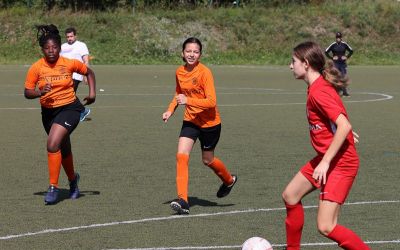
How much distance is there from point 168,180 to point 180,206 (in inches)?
105

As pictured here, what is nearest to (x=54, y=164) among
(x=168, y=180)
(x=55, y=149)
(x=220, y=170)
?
(x=55, y=149)

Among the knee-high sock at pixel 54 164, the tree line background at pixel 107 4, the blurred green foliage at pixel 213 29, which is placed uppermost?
the knee-high sock at pixel 54 164

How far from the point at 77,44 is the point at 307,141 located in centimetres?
574

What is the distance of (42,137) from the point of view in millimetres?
17688

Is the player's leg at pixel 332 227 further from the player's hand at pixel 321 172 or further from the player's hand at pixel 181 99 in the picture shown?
the player's hand at pixel 181 99

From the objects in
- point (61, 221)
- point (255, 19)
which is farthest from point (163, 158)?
point (255, 19)

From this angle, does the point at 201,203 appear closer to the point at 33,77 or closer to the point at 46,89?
the point at 46,89

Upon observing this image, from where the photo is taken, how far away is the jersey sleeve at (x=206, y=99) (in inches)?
401

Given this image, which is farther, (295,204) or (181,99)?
(181,99)

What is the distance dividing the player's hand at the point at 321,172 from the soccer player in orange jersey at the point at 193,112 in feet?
10.6

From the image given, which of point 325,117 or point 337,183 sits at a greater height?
point 325,117

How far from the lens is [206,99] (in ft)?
33.7

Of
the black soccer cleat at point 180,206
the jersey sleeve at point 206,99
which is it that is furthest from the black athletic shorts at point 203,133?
the black soccer cleat at point 180,206

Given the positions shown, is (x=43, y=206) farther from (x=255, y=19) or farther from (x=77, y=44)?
(x=255, y=19)
